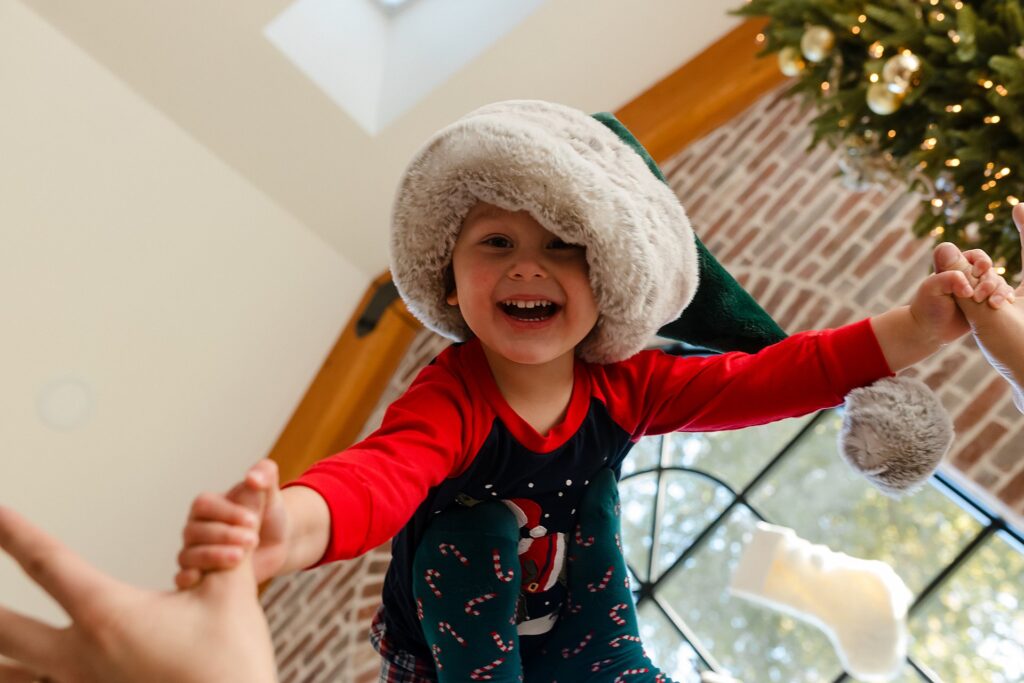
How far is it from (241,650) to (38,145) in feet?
7.89

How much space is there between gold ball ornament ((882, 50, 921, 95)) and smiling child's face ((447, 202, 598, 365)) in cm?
105

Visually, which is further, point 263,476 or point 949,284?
point 949,284

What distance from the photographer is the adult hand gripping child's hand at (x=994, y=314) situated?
3.36 ft

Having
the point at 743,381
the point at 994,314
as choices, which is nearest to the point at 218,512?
the point at 743,381

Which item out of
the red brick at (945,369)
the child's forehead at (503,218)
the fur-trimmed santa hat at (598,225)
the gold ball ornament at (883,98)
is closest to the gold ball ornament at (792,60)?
the gold ball ornament at (883,98)

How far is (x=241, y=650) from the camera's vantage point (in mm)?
663

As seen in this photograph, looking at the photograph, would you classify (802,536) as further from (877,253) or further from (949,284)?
(949,284)

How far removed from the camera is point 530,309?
1.19 metres

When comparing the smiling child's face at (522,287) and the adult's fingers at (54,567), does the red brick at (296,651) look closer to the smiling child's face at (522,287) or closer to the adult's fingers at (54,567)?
the smiling child's face at (522,287)

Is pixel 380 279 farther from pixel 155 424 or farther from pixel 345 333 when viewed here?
pixel 155 424


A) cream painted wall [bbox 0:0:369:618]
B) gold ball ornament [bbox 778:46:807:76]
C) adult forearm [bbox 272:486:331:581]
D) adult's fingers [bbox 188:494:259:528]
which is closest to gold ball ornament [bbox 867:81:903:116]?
gold ball ornament [bbox 778:46:807:76]

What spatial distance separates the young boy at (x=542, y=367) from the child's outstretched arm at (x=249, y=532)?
194 mm

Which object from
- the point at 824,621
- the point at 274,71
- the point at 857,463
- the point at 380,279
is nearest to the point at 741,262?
the point at 824,621

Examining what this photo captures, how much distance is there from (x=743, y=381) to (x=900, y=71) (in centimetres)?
100
